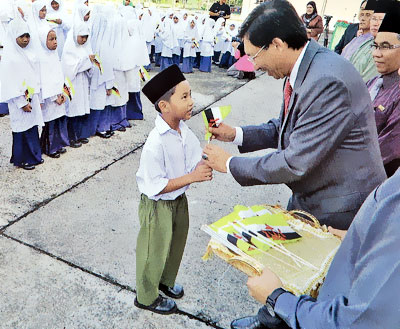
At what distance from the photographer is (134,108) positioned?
263 inches

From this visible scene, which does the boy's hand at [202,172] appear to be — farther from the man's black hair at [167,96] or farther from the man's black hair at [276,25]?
the man's black hair at [276,25]

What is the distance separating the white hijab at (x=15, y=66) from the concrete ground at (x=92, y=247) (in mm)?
977

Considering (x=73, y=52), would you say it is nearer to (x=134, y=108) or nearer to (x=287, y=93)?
(x=134, y=108)

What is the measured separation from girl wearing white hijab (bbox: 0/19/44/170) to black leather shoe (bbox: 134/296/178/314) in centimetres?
268

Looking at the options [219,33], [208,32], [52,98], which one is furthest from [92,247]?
[219,33]

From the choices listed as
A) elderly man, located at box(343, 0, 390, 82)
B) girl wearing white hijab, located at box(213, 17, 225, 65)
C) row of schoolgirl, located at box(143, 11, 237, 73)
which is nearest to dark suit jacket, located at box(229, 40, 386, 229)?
elderly man, located at box(343, 0, 390, 82)

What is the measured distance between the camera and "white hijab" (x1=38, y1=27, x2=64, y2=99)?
443 centimetres

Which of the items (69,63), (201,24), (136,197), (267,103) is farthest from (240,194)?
(201,24)

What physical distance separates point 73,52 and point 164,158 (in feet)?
11.2

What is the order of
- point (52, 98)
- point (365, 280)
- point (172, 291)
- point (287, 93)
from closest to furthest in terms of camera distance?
point (365, 280) < point (287, 93) < point (172, 291) < point (52, 98)

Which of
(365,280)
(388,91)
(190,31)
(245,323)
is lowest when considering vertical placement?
(245,323)

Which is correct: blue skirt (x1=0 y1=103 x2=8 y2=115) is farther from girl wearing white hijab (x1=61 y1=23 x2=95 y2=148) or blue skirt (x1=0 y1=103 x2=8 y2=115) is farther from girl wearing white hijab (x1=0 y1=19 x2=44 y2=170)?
girl wearing white hijab (x1=0 y1=19 x2=44 y2=170)

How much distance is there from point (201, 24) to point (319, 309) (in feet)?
39.1

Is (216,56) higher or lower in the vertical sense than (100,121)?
lower
